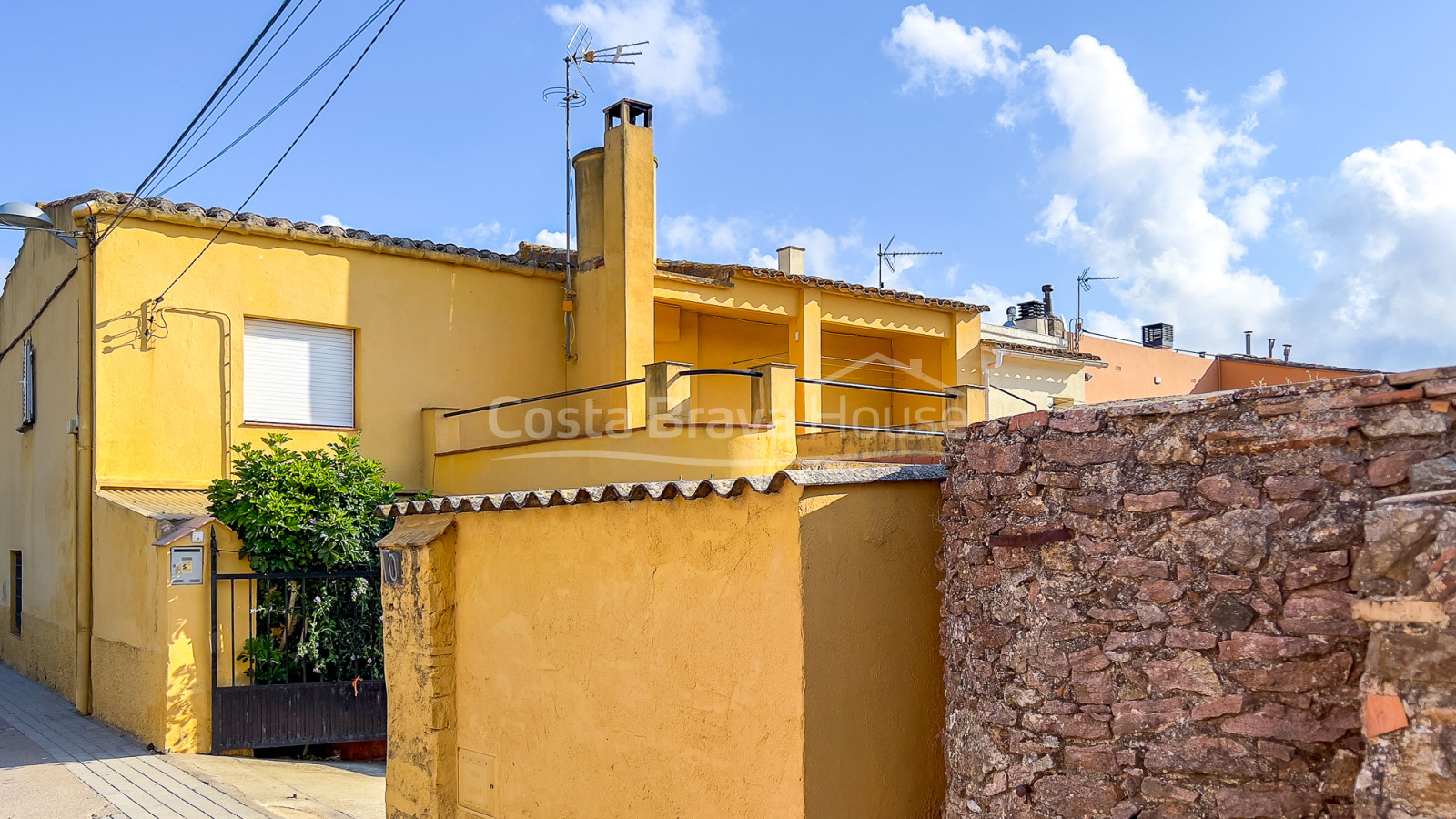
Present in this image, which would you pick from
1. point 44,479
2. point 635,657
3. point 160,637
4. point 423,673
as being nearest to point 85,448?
point 44,479

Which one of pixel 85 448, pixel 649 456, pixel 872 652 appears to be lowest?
pixel 872 652

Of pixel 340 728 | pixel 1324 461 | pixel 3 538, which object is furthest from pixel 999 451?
pixel 3 538

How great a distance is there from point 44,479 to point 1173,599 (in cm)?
1443

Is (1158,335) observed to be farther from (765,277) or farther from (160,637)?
(160,637)

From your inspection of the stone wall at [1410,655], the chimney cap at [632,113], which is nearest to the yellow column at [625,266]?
the chimney cap at [632,113]

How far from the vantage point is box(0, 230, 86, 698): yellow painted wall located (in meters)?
12.7

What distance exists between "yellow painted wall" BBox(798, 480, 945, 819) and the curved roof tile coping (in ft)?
0.22

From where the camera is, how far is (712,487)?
561 centimetres

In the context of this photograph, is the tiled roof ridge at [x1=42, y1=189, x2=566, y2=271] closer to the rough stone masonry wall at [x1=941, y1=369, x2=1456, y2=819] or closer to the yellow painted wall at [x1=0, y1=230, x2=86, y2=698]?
the yellow painted wall at [x1=0, y1=230, x2=86, y2=698]

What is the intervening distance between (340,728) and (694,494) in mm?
6665

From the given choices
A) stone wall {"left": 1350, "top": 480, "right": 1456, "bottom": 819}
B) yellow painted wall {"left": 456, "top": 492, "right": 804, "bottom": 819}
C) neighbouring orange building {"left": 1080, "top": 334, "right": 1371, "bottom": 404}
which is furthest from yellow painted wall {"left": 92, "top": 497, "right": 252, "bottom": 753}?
neighbouring orange building {"left": 1080, "top": 334, "right": 1371, "bottom": 404}

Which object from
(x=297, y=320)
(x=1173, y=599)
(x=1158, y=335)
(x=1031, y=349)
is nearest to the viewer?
(x=1173, y=599)

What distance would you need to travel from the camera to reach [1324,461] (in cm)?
401

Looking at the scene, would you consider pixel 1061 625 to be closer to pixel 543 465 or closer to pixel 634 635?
pixel 634 635
